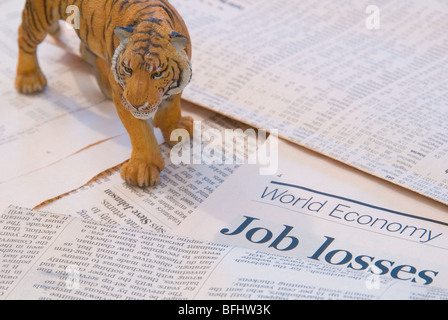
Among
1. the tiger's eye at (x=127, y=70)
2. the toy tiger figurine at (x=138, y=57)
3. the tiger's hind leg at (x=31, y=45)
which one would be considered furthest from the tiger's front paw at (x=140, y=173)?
the tiger's hind leg at (x=31, y=45)

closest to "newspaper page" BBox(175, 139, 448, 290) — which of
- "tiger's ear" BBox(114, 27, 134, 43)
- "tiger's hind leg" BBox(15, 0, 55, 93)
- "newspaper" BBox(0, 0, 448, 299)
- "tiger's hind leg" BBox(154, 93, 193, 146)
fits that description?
"newspaper" BBox(0, 0, 448, 299)

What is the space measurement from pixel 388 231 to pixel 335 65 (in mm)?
330

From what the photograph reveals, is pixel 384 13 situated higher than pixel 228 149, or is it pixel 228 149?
pixel 384 13

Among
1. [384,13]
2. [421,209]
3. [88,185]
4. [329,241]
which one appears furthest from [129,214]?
[384,13]

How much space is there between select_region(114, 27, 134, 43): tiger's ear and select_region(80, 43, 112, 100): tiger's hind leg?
0.22 m

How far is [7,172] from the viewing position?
781 millimetres

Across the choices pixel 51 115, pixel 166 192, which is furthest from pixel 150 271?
pixel 51 115

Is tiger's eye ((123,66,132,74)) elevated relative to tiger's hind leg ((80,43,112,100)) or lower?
elevated

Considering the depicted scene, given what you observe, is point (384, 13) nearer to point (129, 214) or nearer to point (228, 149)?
point (228, 149)

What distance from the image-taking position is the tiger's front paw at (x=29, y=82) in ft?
3.01

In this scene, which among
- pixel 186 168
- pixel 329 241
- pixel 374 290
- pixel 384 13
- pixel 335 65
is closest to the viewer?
pixel 374 290

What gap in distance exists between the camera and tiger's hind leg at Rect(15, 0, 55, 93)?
846 millimetres

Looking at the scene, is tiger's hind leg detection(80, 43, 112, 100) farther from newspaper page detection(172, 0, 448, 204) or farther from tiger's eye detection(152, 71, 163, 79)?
tiger's eye detection(152, 71, 163, 79)

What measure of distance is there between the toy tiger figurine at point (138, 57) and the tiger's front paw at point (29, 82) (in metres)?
0.05
